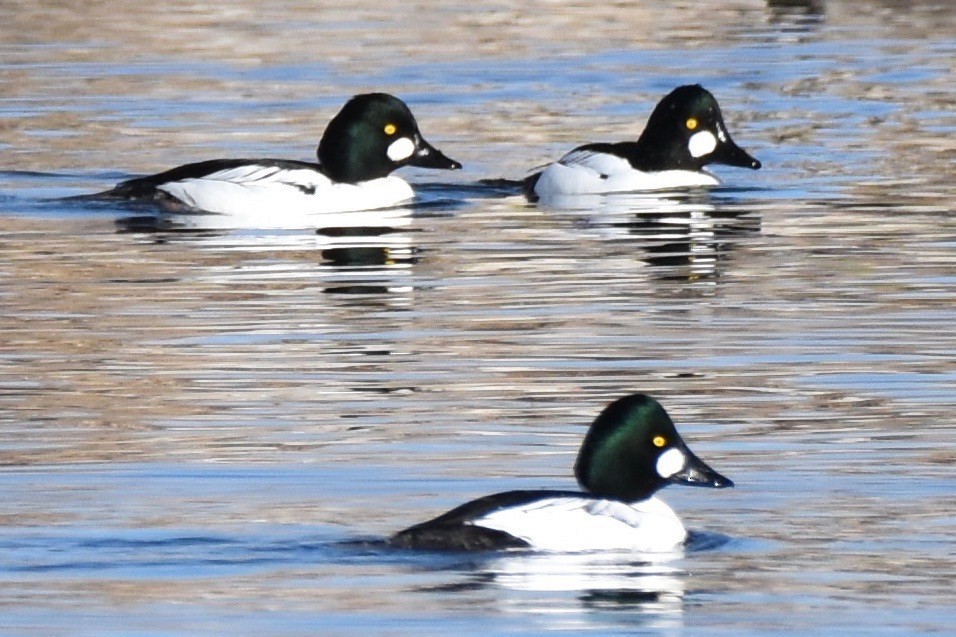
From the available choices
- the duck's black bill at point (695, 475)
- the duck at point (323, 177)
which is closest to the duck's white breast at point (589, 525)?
the duck's black bill at point (695, 475)

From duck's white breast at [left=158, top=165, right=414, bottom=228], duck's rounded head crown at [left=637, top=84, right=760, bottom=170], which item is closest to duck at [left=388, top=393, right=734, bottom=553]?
duck's white breast at [left=158, top=165, right=414, bottom=228]

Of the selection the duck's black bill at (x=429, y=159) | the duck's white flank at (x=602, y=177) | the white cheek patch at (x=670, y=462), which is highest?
the duck's black bill at (x=429, y=159)

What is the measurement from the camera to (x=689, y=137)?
18.7 metres

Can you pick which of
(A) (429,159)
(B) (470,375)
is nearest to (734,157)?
(A) (429,159)

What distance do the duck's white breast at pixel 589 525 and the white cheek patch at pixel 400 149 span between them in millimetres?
10000

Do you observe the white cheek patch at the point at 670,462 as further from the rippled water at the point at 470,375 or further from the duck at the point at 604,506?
the rippled water at the point at 470,375

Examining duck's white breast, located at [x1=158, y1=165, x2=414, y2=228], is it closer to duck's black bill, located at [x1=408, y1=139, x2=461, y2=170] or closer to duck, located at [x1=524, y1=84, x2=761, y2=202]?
duck's black bill, located at [x1=408, y1=139, x2=461, y2=170]

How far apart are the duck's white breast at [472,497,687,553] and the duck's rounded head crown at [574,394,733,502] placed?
9cm

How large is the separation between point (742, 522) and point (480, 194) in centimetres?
957

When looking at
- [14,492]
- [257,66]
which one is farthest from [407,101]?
[14,492]

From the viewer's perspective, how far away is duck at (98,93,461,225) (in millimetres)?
17125

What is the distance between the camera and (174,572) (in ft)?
25.9

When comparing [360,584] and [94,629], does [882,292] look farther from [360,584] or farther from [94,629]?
[94,629]

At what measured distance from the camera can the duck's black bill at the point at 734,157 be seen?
60.0 ft
